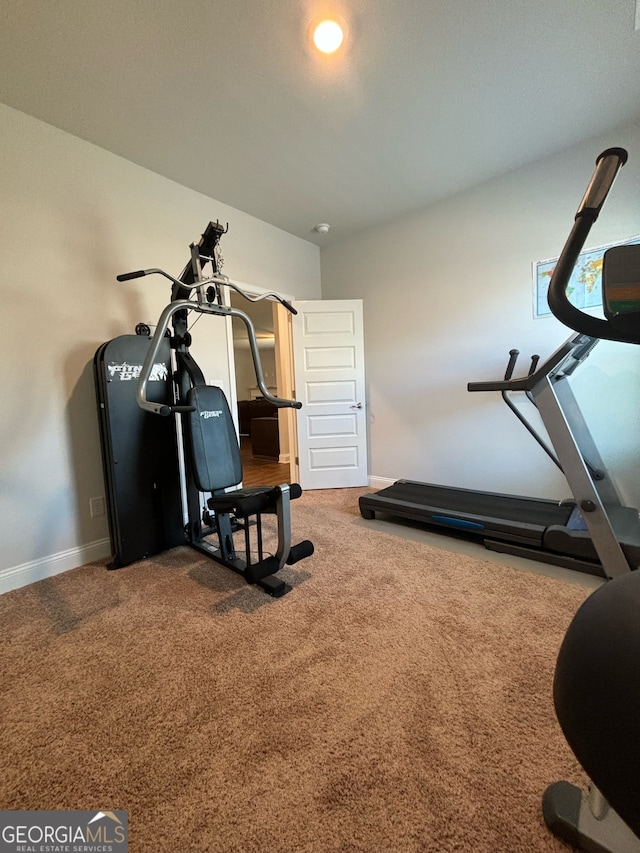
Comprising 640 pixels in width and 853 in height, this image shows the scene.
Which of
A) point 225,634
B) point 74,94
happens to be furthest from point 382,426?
point 74,94

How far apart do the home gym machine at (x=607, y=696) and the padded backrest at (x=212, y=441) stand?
1789mm

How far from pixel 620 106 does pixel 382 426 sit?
2850 mm

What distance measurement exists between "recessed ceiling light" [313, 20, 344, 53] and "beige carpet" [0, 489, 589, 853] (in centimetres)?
276

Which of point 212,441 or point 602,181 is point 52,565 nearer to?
point 212,441

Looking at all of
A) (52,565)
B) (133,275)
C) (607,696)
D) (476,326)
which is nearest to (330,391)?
(476,326)

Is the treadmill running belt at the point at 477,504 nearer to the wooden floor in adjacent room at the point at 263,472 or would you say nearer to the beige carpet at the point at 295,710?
the beige carpet at the point at 295,710

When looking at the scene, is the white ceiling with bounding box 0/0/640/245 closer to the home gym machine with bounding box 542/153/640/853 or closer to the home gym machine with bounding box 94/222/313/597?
the home gym machine with bounding box 94/222/313/597

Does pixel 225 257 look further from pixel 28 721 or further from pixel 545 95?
pixel 28 721

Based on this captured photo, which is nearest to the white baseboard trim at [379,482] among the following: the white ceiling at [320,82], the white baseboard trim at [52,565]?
the white baseboard trim at [52,565]

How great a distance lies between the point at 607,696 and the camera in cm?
50

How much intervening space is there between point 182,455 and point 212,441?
464 mm

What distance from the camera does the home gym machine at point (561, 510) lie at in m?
1.84

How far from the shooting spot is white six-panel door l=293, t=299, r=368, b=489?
372 cm

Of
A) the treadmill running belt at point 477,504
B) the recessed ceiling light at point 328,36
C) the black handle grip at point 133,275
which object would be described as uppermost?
the recessed ceiling light at point 328,36
